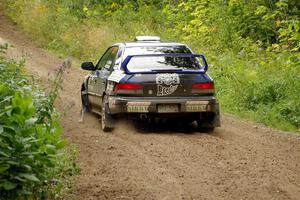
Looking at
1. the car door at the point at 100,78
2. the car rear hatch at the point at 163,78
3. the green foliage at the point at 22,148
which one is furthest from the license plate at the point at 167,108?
the green foliage at the point at 22,148

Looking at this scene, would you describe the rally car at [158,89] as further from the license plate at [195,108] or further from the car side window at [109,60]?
the car side window at [109,60]

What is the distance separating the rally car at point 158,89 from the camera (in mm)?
11008

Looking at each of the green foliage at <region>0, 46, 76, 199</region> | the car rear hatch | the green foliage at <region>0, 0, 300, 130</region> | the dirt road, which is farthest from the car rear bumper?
the green foliage at <region>0, 46, 76, 199</region>

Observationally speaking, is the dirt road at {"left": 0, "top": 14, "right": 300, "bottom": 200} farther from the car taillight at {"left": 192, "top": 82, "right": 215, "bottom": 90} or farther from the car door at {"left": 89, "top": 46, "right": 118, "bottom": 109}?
the car taillight at {"left": 192, "top": 82, "right": 215, "bottom": 90}

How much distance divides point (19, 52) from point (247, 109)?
1206 cm

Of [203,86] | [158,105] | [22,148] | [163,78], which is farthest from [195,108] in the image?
[22,148]

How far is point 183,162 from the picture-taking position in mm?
9008

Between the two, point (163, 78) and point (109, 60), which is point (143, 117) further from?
point (109, 60)

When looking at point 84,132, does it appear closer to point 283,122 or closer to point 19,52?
point 283,122

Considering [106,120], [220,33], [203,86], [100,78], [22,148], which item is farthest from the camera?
[220,33]

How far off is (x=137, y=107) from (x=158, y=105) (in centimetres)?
36

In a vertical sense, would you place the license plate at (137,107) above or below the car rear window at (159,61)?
below

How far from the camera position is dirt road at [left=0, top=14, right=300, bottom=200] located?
7570mm

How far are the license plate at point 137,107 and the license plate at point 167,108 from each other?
229 mm
